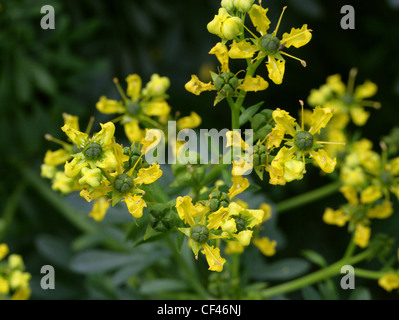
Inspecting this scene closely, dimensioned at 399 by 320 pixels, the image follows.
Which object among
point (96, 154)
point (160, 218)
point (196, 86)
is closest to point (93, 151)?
point (96, 154)

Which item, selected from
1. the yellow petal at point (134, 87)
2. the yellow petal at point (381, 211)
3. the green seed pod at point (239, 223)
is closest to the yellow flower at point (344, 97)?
the yellow petal at point (381, 211)

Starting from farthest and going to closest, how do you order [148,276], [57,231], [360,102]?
[57,231], [360,102], [148,276]

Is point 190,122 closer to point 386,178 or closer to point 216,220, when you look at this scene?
point 216,220

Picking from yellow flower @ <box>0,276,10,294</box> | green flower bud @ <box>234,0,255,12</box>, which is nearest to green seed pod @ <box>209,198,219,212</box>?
green flower bud @ <box>234,0,255,12</box>

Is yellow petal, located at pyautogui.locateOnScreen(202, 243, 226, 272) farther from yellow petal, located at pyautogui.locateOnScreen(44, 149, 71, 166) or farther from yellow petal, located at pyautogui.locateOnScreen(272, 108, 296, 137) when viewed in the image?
yellow petal, located at pyautogui.locateOnScreen(44, 149, 71, 166)

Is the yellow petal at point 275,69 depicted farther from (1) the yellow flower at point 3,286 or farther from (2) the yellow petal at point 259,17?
(1) the yellow flower at point 3,286

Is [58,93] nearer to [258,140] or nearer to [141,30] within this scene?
[141,30]

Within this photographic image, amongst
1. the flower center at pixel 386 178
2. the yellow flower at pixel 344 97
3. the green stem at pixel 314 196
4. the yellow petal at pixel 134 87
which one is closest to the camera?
the yellow petal at pixel 134 87
